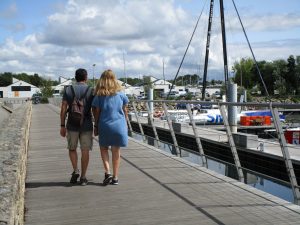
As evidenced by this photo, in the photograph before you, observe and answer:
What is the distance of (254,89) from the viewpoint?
118562mm

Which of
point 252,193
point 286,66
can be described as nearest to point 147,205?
point 252,193

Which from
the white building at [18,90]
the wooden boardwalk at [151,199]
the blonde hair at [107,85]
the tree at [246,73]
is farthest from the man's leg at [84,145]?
the white building at [18,90]

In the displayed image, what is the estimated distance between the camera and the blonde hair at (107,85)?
7340mm

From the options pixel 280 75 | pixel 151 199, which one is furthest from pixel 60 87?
pixel 151 199

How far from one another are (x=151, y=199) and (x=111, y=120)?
143 centimetres

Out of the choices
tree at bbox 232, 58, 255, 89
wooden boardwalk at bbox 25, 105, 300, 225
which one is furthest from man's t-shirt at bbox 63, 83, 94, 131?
tree at bbox 232, 58, 255, 89

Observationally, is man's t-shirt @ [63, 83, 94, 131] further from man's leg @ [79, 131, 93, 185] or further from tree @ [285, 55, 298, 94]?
tree @ [285, 55, 298, 94]

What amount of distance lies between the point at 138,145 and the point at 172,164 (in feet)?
11.5

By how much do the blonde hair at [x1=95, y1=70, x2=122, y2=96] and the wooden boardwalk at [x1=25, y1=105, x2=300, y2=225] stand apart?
1.42 metres

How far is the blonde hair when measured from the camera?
7340 mm

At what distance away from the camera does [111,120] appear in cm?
744

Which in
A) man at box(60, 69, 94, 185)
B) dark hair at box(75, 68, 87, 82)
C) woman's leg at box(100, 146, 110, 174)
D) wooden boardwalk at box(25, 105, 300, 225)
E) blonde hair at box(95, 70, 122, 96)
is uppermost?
dark hair at box(75, 68, 87, 82)

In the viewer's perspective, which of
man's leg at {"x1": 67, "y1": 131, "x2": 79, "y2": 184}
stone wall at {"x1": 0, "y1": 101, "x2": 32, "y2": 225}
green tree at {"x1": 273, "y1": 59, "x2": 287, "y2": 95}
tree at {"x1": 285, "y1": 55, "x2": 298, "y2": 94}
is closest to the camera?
stone wall at {"x1": 0, "y1": 101, "x2": 32, "y2": 225}

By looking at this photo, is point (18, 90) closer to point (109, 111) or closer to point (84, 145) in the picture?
point (84, 145)
